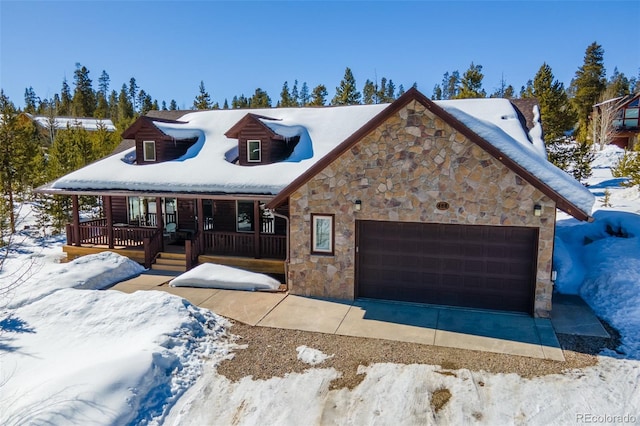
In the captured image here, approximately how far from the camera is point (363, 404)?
6746mm

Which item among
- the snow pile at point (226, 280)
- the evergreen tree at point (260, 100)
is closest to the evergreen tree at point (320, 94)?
the evergreen tree at point (260, 100)

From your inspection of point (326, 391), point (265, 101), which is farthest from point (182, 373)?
point (265, 101)

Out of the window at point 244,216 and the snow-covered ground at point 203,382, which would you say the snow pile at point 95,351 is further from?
the window at point 244,216

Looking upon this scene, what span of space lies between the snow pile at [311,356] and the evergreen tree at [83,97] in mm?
77177

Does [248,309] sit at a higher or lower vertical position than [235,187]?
lower

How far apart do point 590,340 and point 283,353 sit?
6.15 meters

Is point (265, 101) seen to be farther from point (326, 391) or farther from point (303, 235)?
point (326, 391)

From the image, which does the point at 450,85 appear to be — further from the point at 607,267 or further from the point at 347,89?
the point at 607,267

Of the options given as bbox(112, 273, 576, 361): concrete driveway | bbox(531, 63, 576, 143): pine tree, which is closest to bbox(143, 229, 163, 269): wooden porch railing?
bbox(112, 273, 576, 361): concrete driveway

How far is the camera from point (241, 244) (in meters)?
15.3

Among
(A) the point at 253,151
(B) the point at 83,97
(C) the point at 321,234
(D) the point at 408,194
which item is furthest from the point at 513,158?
(B) the point at 83,97

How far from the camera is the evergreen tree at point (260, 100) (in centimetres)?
6484

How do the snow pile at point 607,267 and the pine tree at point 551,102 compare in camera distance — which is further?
the pine tree at point 551,102

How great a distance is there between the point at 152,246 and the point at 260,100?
56.1m
